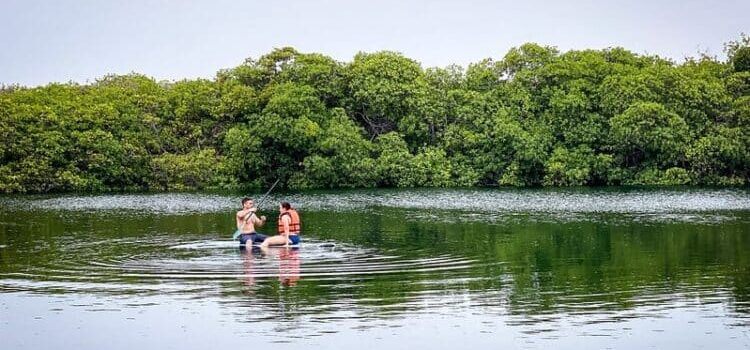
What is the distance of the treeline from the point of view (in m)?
69.7

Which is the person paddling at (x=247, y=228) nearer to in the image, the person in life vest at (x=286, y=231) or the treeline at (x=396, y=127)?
the person in life vest at (x=286, y=231)

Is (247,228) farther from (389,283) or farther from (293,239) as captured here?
(389,283)

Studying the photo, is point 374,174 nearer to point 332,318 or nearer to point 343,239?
point 343,239

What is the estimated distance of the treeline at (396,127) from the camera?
69688 mm

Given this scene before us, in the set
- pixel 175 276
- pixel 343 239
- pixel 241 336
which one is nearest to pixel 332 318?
pixel 241 336

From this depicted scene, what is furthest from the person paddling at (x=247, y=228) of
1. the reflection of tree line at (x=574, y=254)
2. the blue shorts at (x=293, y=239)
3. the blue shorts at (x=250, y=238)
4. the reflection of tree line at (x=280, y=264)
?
the reflection of tree line at (x=574, y=254)

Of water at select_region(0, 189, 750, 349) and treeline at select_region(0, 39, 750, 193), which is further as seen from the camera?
treeline at select_region(0, 39, 750, 193)

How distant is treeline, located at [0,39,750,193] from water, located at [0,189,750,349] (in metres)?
29.3

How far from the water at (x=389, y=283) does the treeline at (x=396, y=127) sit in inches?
1155

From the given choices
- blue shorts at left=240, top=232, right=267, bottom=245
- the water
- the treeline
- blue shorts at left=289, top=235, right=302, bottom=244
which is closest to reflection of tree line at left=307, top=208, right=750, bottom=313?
the water

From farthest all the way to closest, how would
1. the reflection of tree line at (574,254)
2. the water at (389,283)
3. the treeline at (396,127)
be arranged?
the treeline at (396,127)
the reflection of tree line at (574,254)
the water at (389,283)

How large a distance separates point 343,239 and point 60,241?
8.60m

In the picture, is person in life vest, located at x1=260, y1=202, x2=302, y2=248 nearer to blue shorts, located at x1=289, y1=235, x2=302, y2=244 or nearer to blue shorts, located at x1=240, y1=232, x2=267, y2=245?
blue shorts, located at x1=289, y1=235, x2=302, y2=244

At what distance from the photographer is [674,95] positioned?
70.9 meters
